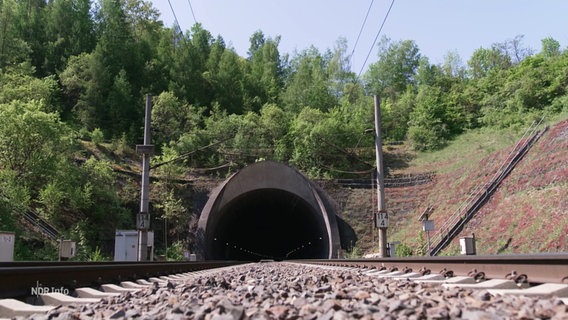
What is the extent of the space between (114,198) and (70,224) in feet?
11.3

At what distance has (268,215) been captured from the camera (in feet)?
103

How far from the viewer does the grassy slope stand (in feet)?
61.5

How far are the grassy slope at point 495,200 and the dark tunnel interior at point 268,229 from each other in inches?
124

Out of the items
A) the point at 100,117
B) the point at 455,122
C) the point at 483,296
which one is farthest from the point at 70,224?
the point at 455,122

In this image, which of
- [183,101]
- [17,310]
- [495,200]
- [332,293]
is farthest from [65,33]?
[332,293]

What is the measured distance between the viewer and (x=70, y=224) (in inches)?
934

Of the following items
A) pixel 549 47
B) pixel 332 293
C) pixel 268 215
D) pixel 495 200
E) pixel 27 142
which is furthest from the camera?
pixel 549 47

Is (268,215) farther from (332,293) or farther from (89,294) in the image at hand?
(332,293)

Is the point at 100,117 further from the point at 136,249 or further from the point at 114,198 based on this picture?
the point at 136,249

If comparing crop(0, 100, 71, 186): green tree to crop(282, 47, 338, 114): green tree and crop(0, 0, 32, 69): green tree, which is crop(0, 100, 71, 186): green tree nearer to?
crop(0, 0, 32, 69): green tree

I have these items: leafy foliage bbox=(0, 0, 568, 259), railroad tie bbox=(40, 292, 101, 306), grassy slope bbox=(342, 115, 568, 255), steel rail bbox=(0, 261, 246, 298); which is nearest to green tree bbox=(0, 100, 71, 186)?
leafy foliage bbox=(0, 0, 568, 259)

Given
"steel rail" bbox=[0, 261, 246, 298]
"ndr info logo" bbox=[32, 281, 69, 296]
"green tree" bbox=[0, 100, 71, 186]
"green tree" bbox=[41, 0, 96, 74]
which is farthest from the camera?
"green tree" bbox=[41, 0, 96, 74]

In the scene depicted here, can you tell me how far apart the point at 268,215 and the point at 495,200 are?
14034 millimetres

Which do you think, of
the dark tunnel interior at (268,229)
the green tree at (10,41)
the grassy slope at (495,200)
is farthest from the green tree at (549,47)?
the green tree at (10,41)
